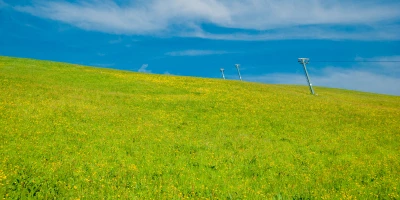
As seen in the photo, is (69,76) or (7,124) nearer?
(7,124)

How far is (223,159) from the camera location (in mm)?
15602

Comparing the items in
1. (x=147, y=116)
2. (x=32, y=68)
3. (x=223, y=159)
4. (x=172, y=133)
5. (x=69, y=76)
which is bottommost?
(x=223, y=159)

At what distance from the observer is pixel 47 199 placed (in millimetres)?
10016

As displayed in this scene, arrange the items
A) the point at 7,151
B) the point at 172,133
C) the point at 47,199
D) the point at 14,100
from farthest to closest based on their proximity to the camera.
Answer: the point at 14,100, the point at 172,133, the point at 7,151, the point at 47,199

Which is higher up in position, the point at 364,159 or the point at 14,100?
the point at 14,100

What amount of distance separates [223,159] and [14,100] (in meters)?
17.0

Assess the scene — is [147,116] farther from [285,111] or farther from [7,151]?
[285,111]

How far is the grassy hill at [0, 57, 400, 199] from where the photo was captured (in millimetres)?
11664

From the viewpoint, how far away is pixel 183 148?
17.0 meters

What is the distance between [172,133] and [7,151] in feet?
29.4

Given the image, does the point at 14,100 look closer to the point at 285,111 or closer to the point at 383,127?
the point at 285,111

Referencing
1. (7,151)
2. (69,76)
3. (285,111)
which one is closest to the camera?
(7,151)

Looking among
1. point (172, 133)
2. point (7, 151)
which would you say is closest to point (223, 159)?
point (172, 133)

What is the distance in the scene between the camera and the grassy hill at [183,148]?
11.7 m
